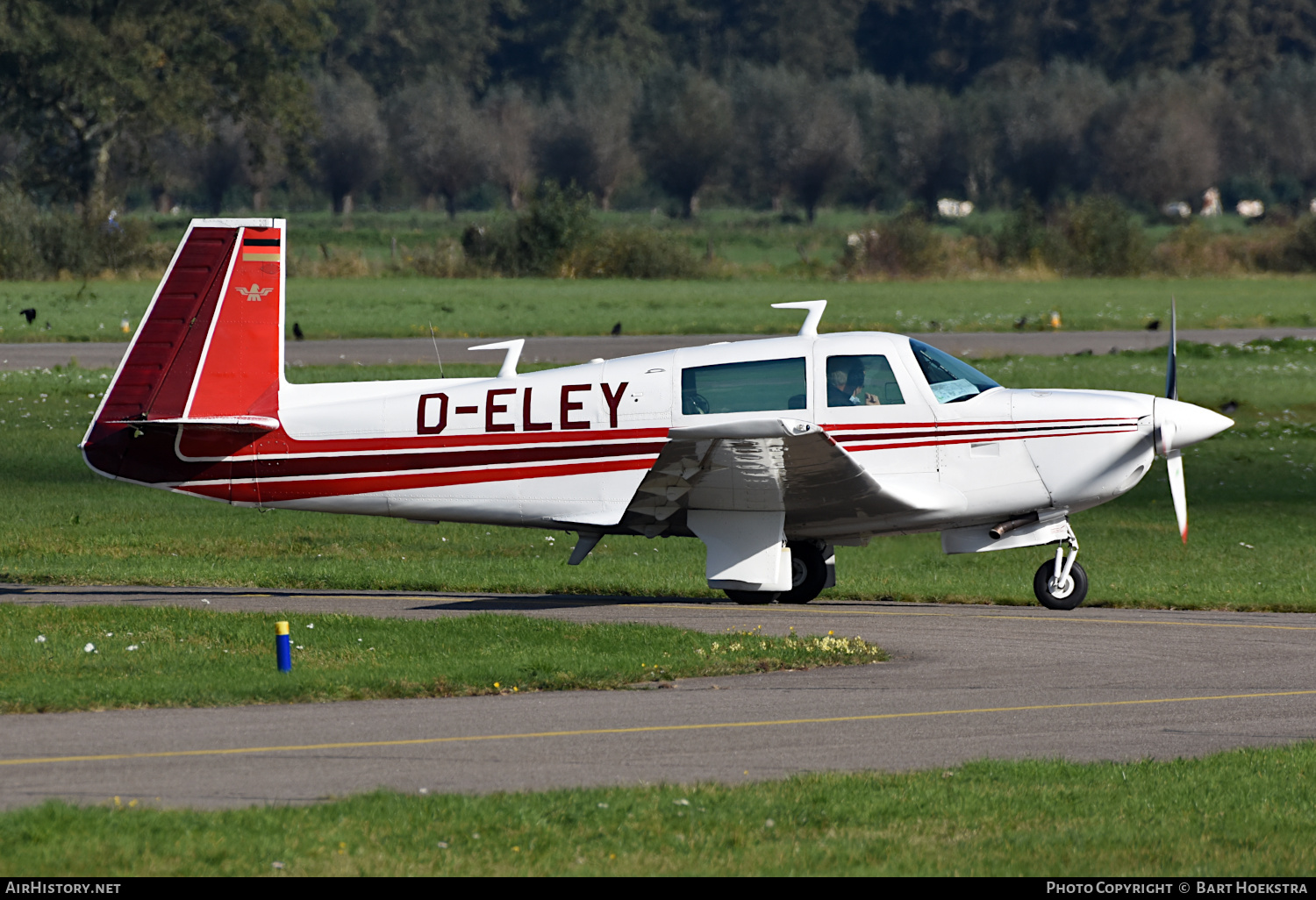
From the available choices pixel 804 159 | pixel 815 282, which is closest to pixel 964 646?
pixel 815 282

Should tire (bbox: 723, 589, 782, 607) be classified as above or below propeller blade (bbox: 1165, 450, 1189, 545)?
below

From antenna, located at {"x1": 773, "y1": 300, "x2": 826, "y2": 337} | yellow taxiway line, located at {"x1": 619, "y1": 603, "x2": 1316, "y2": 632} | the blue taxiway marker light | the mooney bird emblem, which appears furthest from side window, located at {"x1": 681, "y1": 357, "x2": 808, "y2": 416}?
the blue taxiway marker light

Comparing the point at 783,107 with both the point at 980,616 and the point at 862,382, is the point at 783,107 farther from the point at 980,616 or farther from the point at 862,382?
the point at 980,616

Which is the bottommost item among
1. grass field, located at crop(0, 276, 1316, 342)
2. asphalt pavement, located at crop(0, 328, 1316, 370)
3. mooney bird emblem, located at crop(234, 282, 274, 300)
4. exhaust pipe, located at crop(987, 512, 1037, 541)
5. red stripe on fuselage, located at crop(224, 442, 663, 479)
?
grass field, located at crop(0, 276, 1316, 342)

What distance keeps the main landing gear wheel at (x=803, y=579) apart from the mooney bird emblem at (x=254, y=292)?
5246 mm

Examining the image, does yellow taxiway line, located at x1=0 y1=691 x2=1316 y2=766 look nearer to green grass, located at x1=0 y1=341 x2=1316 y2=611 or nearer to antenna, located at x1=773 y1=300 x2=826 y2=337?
green grass, located at x1=0 y1=341 x2=1316 y2=611

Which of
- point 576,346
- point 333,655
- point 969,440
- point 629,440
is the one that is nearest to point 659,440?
point 629,440

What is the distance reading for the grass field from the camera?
43.3 m

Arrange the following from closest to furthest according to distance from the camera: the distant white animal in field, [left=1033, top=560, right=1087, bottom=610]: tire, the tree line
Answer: [left=1033, top=560, right=1087, bottom=610]: tire → the tree line → the distant white animal in field

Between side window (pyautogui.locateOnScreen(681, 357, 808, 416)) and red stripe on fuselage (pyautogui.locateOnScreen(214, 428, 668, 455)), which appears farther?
red stripe on fuselage (pyautogui.locateOnScreen(214, 428, 668, 455))

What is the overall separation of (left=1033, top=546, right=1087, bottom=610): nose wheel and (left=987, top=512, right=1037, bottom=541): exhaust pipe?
381mm

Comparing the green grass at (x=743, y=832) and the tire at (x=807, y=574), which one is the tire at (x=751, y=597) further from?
the green grass at (x=743, y=832)

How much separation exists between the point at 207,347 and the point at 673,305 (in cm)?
3553

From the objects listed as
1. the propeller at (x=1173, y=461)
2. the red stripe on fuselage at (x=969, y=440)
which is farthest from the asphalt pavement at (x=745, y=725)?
the red stripe on fuselage at (x=969, y=440)
